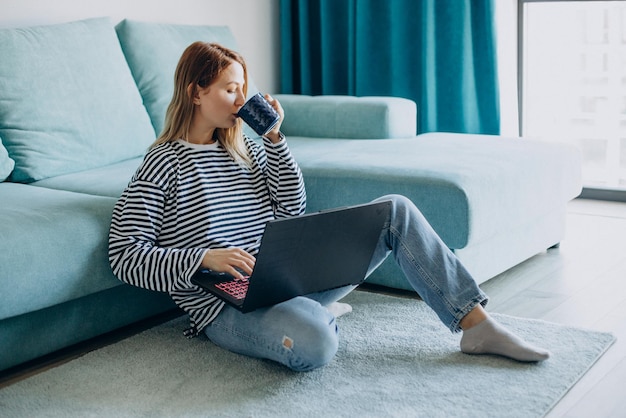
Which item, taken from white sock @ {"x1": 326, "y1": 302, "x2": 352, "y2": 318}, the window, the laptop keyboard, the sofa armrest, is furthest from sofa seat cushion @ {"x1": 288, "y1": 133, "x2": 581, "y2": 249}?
the window

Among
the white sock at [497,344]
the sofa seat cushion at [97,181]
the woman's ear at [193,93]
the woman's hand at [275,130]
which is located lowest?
the white sock at [497,344]

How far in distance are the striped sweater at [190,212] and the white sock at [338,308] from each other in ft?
0.99

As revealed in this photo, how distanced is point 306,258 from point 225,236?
294mm

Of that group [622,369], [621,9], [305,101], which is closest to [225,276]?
[622,369]

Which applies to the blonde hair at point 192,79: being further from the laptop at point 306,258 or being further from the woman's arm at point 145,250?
the laptop at point 306,258

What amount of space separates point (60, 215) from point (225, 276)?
448 millimetres

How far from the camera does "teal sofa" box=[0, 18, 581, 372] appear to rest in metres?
2.13

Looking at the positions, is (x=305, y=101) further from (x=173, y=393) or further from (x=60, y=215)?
(x=173, y=393)

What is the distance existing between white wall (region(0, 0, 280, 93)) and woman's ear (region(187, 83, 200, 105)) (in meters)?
1.17

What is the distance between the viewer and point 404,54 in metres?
4.05

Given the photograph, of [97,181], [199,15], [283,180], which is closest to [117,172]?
[97,181]

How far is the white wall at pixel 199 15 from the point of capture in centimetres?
315

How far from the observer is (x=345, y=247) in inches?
80.2

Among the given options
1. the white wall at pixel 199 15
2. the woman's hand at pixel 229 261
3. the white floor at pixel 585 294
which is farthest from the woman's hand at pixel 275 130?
the white wall at pixel 199 15
